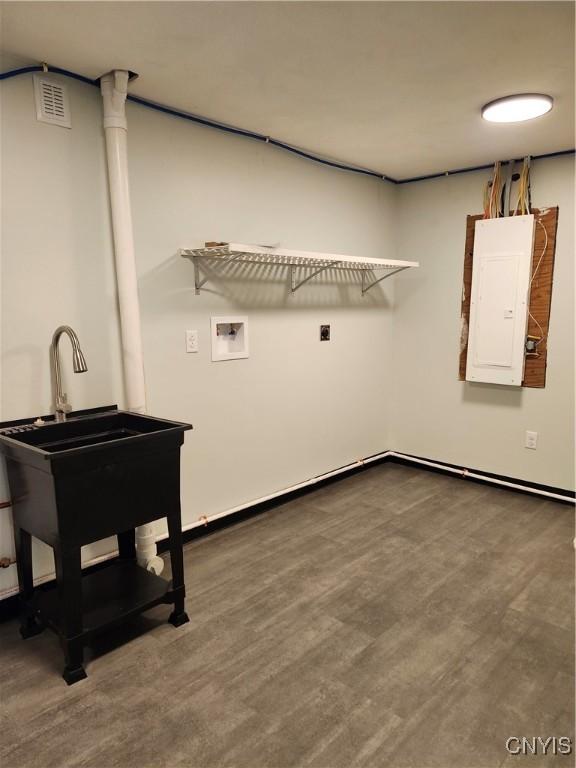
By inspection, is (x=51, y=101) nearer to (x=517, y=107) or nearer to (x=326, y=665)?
(x=517, y=107)

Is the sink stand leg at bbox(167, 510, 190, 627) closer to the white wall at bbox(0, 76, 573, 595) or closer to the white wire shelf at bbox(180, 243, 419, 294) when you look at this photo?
the white wall at bbox(0, 76, 573, 595)

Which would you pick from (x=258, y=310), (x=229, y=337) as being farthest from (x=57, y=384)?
(x=258, y=310)

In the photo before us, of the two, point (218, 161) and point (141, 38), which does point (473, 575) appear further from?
point (141, 38)

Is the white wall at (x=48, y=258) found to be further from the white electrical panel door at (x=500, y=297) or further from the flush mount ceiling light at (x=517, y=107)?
the white electrical panel door at (x=500, y=297)

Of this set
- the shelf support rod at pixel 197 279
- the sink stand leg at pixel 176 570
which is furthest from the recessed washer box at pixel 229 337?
the sink stand leg at pixel 176 570

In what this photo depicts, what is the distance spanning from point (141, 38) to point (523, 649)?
2693 millimetres

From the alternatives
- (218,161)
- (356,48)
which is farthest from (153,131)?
(356,48)

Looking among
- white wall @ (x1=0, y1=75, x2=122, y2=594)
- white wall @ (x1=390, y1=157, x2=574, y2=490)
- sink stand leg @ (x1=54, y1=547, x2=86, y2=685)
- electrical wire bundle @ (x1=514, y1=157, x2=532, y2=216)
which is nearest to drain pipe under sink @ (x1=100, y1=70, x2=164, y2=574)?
white wall @ (x1=0, y1=75, x2=122, y2=594)

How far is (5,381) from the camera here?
2.04m

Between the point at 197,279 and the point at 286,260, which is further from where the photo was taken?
the point at 286,260

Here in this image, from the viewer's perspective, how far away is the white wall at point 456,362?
3236mm

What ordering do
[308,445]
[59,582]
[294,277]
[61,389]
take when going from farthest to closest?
[308,445]
[294,277]
[61,389]
[59,582]

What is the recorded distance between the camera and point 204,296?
8.93 feet

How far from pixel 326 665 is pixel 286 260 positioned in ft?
6.81
